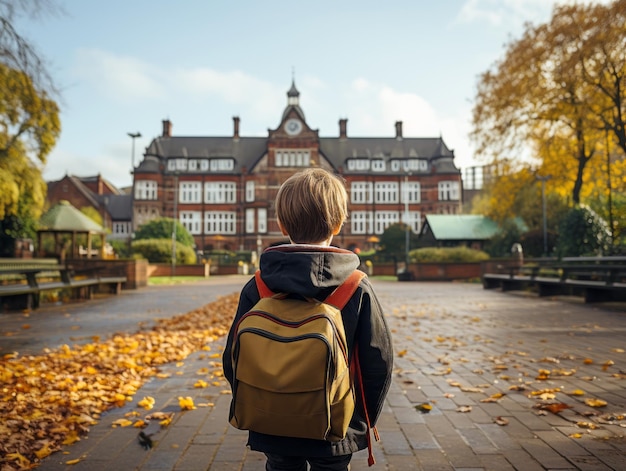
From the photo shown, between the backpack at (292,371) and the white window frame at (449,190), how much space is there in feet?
216

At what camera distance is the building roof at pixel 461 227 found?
123 feet

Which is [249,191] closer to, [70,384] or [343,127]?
[343,127]

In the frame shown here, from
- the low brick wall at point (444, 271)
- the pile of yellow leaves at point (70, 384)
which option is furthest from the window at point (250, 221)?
the pile of yellow leaves at point (70, 384)

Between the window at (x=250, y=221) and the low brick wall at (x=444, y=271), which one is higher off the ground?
the window at (x=250, y=221)

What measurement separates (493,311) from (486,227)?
28.3m

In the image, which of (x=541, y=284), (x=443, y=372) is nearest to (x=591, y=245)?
(x=541, y=284)

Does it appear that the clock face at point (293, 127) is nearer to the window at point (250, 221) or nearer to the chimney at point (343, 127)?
the chimney at point (343, 127)

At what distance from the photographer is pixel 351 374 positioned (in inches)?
71.0

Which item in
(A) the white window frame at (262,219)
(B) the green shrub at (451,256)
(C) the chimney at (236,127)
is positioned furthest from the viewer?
(C) the chimney at (236,127)

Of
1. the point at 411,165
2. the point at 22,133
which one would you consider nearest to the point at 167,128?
the point at 411,165

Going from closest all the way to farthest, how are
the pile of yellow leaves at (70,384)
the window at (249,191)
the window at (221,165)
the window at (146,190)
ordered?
the pile of yellow leaves at (70,384) < the window at (146,190) < the window at (249,191) < the window at (221,165)

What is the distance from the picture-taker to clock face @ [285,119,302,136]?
6378 centimetres

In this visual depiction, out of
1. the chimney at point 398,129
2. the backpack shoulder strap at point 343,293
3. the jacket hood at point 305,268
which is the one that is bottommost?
the backpack shoulder strap at point 343,293

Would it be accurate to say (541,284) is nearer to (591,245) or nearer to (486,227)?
(591,245)
